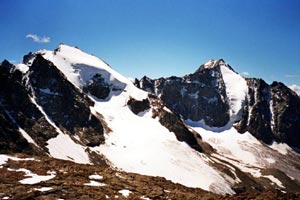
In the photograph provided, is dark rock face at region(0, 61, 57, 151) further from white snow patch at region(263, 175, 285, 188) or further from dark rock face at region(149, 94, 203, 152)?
white snow patch at region(263, 175, 285, 188)

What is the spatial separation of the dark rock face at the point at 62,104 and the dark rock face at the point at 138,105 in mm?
32944

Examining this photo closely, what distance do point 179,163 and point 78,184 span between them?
375ft

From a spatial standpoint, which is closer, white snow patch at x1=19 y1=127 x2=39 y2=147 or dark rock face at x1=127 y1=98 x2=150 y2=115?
white snow patch at x1=19 y1=127 x2=39 y2=147

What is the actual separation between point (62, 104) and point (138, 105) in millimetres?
48782

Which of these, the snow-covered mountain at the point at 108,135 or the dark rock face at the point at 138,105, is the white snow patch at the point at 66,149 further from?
the dark rock face at the point at 138,105

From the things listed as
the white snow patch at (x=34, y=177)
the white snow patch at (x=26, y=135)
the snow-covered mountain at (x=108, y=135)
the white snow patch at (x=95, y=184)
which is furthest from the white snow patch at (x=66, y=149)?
the white snow patch at (x=95, y=184)

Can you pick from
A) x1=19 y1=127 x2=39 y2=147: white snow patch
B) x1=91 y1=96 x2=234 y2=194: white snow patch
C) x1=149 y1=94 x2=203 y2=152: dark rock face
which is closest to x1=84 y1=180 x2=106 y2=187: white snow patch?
x1=19 y1=127 x2=39 y2=147: white snow patch

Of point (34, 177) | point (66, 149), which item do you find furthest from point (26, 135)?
point (34, 177)

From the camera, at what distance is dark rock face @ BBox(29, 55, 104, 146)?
493 feet

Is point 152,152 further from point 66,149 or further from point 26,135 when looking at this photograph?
point 26,135

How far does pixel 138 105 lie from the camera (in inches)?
7638

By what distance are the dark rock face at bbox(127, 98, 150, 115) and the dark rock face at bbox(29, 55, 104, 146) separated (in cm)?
3294

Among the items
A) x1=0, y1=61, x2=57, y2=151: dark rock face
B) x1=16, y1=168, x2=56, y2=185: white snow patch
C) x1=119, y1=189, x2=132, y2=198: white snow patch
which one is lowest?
x1=119, y1=189, x2=132, y2=198: white snow patch

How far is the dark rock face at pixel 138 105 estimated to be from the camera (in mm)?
191875
